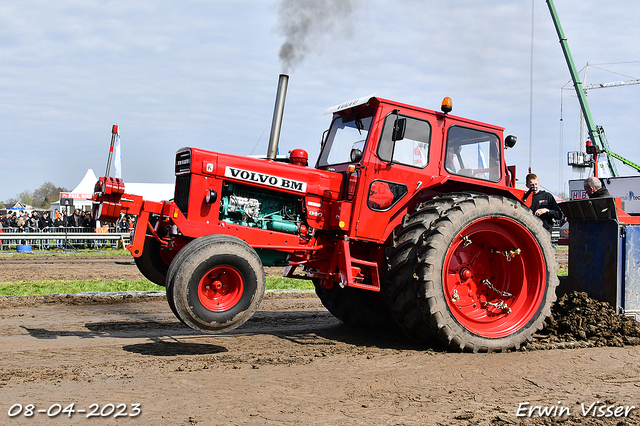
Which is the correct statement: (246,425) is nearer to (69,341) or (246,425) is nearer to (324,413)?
(324,413)

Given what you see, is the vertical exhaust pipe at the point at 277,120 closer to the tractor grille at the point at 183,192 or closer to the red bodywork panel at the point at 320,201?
the red bodywork panel at the point at 320,201

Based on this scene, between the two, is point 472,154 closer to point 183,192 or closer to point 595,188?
point 595,188

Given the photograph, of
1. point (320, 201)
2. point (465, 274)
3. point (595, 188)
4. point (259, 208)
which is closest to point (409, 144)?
point (320, 201)

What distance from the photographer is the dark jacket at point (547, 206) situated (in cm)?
714

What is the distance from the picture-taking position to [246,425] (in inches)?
135

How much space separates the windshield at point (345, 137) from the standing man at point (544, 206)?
239 centimetres

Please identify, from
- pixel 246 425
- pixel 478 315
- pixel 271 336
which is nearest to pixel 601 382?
pixel 478 315

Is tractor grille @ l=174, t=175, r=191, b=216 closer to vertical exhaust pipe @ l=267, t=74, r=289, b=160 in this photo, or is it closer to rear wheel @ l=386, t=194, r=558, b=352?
vertical exhaust pipe @ l=267, t=74, r=289, b=160

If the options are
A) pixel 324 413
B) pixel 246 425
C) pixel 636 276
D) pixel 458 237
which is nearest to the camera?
pixel 246 425

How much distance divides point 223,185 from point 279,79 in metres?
1.87

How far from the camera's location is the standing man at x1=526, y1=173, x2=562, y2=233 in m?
7.12

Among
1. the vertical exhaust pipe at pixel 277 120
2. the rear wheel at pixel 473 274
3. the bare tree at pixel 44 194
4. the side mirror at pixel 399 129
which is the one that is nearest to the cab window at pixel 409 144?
the side mirror at pixel 399 129

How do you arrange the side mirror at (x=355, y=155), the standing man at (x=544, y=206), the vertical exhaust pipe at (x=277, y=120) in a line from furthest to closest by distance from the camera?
the standing man at (x=544, y=206) < the vertical exhaust pipe at (x=277, y=120) < the side mirror at (x=355, y=155)

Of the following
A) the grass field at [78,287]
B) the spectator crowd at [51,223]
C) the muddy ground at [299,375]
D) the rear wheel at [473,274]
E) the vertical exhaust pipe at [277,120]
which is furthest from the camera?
the spectator crowd at [51,223]
